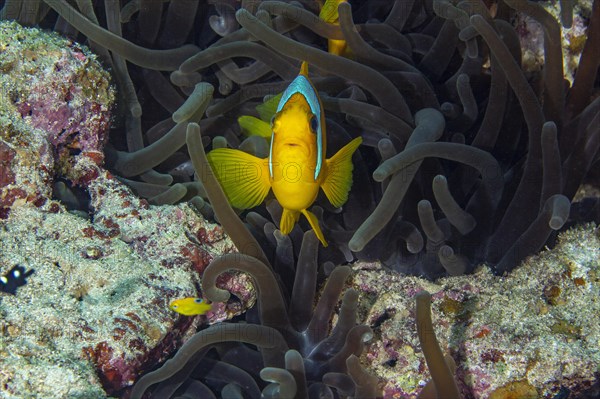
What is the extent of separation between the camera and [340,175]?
79.4 inches

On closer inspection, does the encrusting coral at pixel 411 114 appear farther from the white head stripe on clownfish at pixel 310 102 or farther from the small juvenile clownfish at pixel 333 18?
the white head stripe on clownfish at pixel 310 102

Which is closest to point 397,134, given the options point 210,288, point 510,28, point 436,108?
point 436,108

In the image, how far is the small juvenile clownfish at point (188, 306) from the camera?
179 centimetres

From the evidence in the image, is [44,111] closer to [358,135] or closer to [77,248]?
[77,248]

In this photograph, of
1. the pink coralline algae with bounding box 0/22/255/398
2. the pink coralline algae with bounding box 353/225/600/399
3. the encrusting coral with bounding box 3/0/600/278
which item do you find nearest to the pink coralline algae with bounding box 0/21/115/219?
the pink coralline algae with bounding box 0/22/255/398

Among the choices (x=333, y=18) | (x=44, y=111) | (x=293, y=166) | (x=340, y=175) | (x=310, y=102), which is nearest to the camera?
(x=293, y=166)

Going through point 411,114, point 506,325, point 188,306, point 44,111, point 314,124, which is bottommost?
point 188,306

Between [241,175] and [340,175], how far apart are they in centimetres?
40

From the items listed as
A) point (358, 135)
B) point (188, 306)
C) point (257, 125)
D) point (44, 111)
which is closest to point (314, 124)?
point (257, 125)

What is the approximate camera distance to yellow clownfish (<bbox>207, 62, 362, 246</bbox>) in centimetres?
172

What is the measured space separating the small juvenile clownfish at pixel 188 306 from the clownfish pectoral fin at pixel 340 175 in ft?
2.13

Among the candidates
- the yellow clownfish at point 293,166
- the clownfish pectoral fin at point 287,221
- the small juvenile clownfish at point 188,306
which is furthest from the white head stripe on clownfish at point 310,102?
the small juvenile clownfish at point 188,306

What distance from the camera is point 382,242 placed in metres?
2.21

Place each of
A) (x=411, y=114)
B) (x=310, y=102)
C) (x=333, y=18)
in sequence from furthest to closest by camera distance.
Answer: (x=333, y=18)
(x=411, y=114)
(x=310, y=102)
